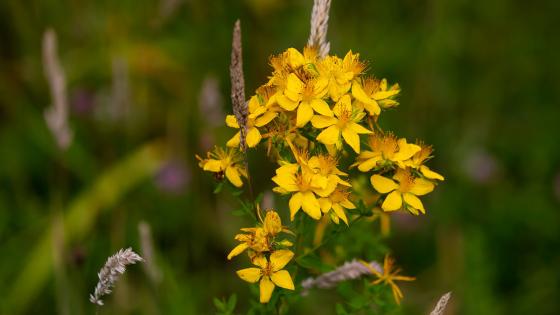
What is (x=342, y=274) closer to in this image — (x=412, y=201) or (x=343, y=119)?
(x=412, y=201)

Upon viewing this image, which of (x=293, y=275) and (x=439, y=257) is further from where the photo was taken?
(x=439, y=257)

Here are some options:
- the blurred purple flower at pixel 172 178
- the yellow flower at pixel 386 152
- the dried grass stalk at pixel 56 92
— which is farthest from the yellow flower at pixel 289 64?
the blurred purple flower at pixel 172 178

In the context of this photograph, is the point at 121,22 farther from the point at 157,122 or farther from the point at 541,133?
the point at 541,133

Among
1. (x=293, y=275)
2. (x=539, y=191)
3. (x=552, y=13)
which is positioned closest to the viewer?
(x=293, y=275)

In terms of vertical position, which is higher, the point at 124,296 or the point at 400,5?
the point at 400,5

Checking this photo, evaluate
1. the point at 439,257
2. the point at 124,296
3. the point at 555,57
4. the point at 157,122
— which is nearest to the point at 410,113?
the point at 439,257

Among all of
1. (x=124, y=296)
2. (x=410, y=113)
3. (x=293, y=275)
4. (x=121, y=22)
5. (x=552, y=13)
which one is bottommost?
(x=293, y=275)

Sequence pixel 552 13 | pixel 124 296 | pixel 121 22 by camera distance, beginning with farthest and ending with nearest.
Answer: pixel 552 13, pixel 121 22, pixel 124 296

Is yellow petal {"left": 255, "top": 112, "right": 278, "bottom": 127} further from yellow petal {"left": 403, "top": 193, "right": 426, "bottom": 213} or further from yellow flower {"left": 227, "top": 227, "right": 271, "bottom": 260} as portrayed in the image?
yellow petal {"left": 403, "top": 193, "right": 426, "bottom": 213}
